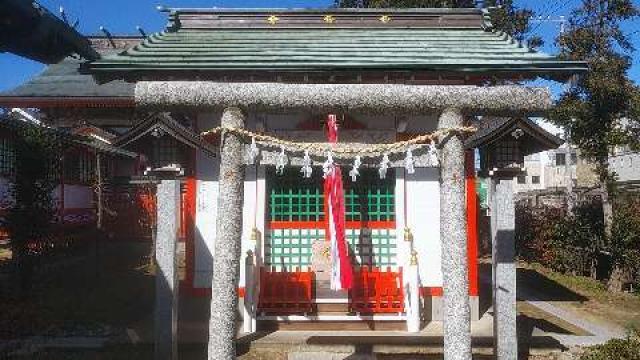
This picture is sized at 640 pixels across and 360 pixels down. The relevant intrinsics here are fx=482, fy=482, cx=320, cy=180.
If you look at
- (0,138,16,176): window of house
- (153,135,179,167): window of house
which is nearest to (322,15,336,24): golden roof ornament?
(153,135,179,167): window of house

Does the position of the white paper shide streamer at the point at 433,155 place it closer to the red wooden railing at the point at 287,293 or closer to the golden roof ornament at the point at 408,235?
the golden roof ornament at the point at 408,235

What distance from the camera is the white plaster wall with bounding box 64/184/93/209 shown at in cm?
1738

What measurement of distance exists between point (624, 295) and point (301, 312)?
10.3 meters

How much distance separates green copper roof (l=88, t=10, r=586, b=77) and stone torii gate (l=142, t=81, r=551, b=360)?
3.58 m

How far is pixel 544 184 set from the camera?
50.4m

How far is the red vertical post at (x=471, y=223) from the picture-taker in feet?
34.5

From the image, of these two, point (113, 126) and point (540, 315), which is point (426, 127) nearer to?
point (540, 315)

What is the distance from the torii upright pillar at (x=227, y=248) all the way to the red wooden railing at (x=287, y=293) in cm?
465

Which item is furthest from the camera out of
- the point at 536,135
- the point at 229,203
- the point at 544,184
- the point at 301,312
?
the point at 544,184

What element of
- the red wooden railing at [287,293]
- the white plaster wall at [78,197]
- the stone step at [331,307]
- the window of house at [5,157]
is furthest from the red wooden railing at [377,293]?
the window of house at [5,157]

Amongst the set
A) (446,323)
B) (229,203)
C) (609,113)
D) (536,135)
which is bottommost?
(446,323)

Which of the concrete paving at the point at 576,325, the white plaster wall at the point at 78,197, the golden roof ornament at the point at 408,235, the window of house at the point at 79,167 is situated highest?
the window of house at the point at 79,167

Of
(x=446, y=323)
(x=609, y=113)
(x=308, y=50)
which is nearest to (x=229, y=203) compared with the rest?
(x=446, y=323)

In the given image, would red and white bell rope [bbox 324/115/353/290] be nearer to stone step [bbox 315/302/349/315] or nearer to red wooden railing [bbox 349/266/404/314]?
red wooden railing [bbox 349/266/404/314]
